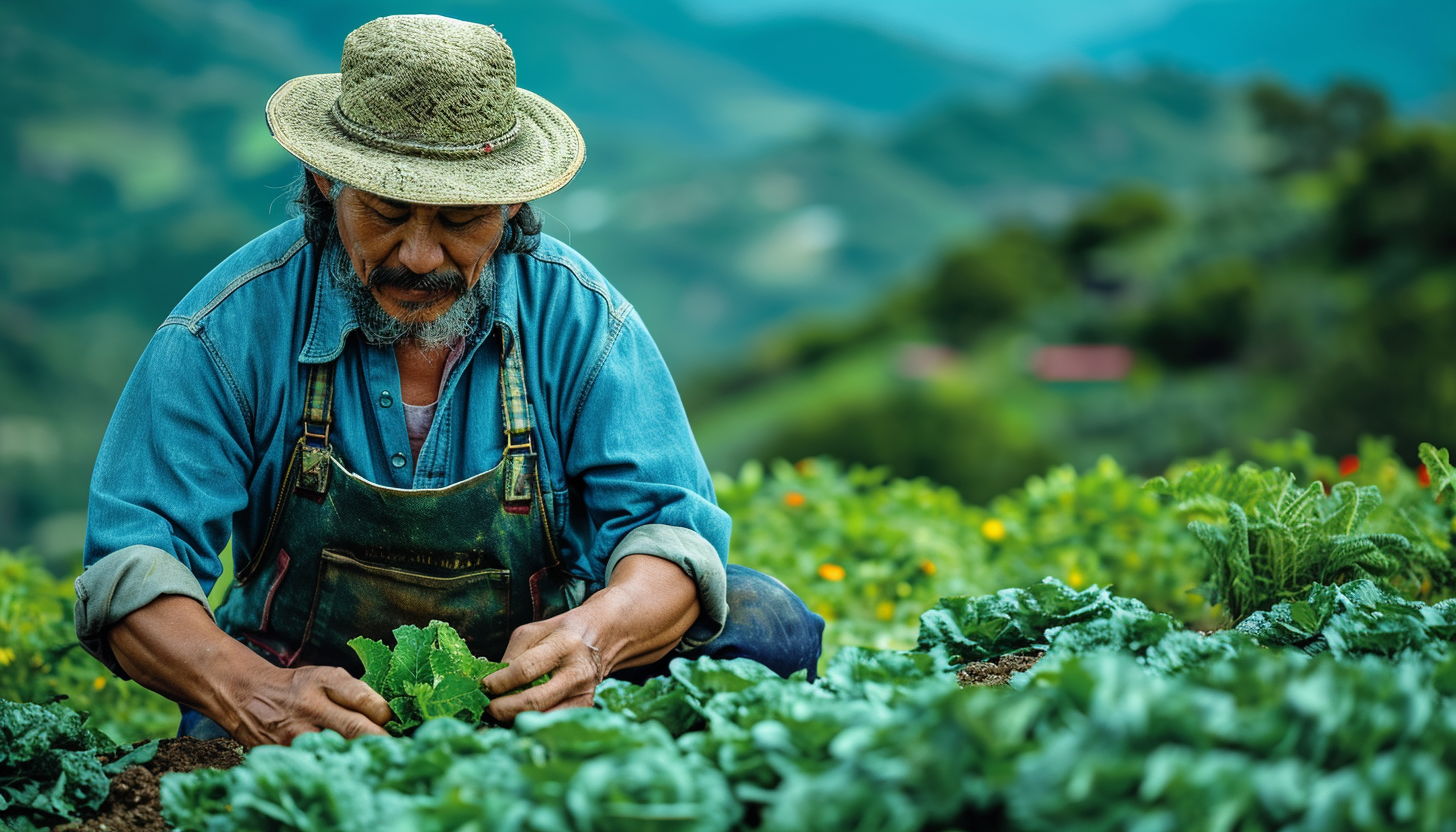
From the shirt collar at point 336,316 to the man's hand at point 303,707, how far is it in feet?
2.31

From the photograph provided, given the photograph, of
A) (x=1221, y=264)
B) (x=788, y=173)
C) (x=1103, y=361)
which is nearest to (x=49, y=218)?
(x=788, y=173)

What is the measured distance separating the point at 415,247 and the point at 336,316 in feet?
0.96

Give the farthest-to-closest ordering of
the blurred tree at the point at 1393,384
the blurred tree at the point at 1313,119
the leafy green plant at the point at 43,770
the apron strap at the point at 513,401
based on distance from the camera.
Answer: the blurred tree at the point at 1313,119
the blurred tree at the point at 1393,384
the apron strap at the point at 513,401
the leafy green plant at the point at 43,770

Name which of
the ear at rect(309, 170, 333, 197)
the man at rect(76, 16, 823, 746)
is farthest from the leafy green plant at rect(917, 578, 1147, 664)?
the ear at rect(309, 170, 333, 197)

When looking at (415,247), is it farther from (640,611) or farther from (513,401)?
(640,611)

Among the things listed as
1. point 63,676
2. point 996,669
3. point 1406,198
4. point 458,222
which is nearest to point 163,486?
point 458,222

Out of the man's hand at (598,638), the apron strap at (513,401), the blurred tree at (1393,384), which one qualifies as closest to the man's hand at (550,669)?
the man's hand at (598,638)

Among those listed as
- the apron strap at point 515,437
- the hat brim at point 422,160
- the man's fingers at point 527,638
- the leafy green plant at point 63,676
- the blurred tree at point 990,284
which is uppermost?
the hat brim at point 422,160

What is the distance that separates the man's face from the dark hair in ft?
0.44

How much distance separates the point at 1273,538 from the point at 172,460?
2.47 meters

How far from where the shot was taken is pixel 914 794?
147 centimetres

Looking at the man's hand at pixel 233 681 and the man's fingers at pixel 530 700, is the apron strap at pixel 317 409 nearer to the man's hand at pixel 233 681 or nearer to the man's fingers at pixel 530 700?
the man's hand at pixel 233 681

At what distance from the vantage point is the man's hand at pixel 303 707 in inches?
89.2

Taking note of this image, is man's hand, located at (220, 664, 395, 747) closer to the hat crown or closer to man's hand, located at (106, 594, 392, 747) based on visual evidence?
man's hand, located at (106, 594, 392, 747)
